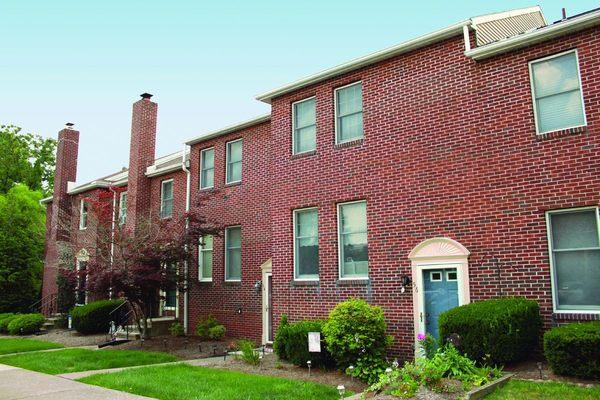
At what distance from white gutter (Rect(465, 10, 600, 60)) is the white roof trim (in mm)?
7349

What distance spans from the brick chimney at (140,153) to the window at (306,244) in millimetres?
8929

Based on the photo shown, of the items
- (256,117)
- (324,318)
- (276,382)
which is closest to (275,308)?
(324,318)

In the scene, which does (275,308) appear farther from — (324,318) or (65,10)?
(65,10)

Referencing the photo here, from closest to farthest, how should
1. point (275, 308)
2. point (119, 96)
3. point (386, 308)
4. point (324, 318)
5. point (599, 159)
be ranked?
1. point (599, 159)
2. point (386, 308)
3. point (324, 318)
4. point (275, 308)
5. point (119, 96)

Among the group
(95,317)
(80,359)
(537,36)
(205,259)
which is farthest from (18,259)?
(537,36)

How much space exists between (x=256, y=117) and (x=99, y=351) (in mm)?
8571

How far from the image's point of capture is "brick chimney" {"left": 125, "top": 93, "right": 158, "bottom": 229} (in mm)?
21016

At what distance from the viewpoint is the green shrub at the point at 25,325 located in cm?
2047

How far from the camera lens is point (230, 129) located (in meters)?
18.0

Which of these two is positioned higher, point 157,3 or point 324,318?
point 157,3

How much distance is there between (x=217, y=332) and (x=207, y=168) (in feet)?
19.8

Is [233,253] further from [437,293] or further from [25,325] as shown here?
[25,325]

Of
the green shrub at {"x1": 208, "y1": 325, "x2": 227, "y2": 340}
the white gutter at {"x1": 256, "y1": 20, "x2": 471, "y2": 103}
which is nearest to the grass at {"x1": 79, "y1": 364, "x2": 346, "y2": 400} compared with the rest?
the green shrub at {"x1": 208, "y1": 325, "x2": 227, "y2": 340}

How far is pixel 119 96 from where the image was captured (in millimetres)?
21828
